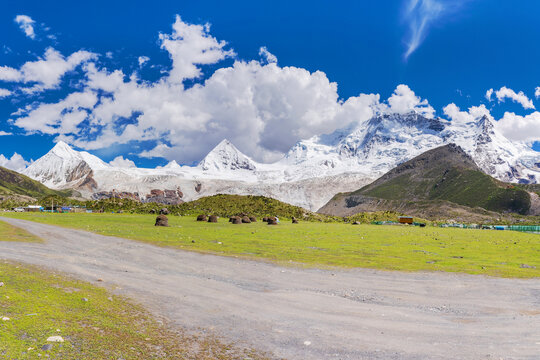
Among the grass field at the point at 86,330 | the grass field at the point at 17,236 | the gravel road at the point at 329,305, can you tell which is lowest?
the gravel road at the point at 329,305

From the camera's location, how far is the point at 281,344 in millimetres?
11297

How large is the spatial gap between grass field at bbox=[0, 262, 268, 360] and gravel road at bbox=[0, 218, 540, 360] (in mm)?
1195

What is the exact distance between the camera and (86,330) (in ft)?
36.3

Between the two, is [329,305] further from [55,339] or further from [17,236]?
[17,236]

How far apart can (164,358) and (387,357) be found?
254 inches

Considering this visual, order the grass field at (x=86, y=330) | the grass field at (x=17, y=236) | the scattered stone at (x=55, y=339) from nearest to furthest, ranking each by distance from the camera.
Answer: the grass field at (x=86, y=330) → the scattered stone at (x=55, y=339) → the grass field at (x=17, y=236)

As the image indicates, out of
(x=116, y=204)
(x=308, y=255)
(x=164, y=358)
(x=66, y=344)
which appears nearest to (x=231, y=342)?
(x=164, y=358)

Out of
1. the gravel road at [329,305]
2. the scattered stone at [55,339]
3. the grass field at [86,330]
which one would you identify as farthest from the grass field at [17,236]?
the scattered stone at [55,339]

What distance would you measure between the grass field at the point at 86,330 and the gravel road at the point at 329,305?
119 cm

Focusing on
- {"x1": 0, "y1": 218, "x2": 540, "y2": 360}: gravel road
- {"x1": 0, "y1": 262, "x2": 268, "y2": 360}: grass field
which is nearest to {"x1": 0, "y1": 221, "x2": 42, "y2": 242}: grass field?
{"x1": 0, "y1": 218, "x2": 540, "y2": 360}: gravel road

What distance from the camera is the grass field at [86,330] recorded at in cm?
949

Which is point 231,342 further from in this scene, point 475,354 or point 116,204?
point 116,204

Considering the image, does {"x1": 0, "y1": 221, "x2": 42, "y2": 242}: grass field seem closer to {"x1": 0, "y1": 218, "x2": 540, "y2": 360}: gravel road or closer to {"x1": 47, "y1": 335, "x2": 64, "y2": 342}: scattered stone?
{"x1": 0, "y1": 218, "x2": 540, "y2": 360}: gravel road

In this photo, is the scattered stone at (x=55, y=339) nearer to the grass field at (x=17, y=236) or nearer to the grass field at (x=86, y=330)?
the grass field at (x=86, y=330)
